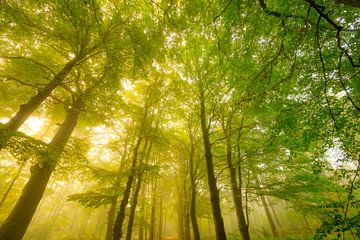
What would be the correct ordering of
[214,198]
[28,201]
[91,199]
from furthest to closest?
1. [214,198]
2. [91,199]
3. [28,201]


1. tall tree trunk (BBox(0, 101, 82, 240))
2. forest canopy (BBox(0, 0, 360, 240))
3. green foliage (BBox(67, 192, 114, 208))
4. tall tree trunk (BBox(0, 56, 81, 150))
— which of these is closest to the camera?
forest canopy (BBox(0, 0, 360, 240))

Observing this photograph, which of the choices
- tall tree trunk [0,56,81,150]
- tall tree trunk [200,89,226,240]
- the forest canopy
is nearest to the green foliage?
the forest canopy

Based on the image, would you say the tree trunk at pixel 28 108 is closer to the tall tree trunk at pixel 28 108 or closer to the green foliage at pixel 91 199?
the tall tree trunk at pixel 28 108

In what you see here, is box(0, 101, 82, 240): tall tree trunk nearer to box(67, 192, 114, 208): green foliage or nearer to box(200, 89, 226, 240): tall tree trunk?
box(67, 192, 114, 208): green foliage

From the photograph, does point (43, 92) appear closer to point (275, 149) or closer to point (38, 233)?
point (275, 149)

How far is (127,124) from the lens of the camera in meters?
9.73

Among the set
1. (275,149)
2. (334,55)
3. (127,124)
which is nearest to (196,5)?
(334,55)

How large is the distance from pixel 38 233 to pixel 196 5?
37.6 m

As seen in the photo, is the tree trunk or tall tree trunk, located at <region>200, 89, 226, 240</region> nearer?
the tree trunk

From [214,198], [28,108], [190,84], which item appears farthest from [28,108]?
[214,198]

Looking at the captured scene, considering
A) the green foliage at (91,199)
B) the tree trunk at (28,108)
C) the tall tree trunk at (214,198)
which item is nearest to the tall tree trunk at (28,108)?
the tree trunk at (28,108)

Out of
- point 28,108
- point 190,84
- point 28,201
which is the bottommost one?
point 28,201

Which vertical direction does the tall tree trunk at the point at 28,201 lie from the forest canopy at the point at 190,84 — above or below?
below

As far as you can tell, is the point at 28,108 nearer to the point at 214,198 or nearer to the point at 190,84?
the point at 190,84
